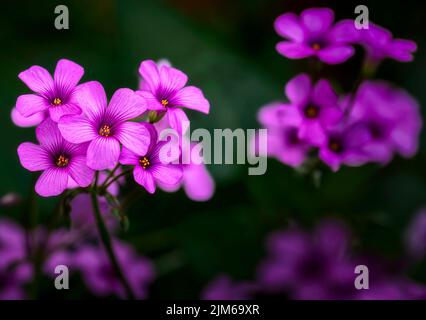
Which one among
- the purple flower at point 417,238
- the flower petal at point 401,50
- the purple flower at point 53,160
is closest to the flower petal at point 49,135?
the purple flower at point 53,160

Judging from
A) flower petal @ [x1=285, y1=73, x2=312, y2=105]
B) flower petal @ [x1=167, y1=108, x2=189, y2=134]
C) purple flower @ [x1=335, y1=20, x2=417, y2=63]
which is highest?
purple flower @ [x1=335, y1=20, x2=417, y2=63]

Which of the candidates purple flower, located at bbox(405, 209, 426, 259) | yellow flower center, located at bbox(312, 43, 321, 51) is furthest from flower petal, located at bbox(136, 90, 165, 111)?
purple flower, located at bbox(405, 209, 426, 259)

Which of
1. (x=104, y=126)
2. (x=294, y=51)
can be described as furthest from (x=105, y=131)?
(x=294, y=51)

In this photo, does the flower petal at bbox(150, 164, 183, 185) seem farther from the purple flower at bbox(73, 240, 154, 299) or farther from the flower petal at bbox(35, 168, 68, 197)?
the purple flower at bbox(73, 240, 154, 299)

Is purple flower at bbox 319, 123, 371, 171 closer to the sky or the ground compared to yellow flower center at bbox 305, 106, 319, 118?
closer to the ground

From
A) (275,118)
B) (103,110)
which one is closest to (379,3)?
(275,118)

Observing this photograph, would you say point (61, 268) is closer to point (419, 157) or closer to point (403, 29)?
point (419, 157)

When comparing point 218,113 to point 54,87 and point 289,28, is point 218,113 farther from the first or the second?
point 54,87
